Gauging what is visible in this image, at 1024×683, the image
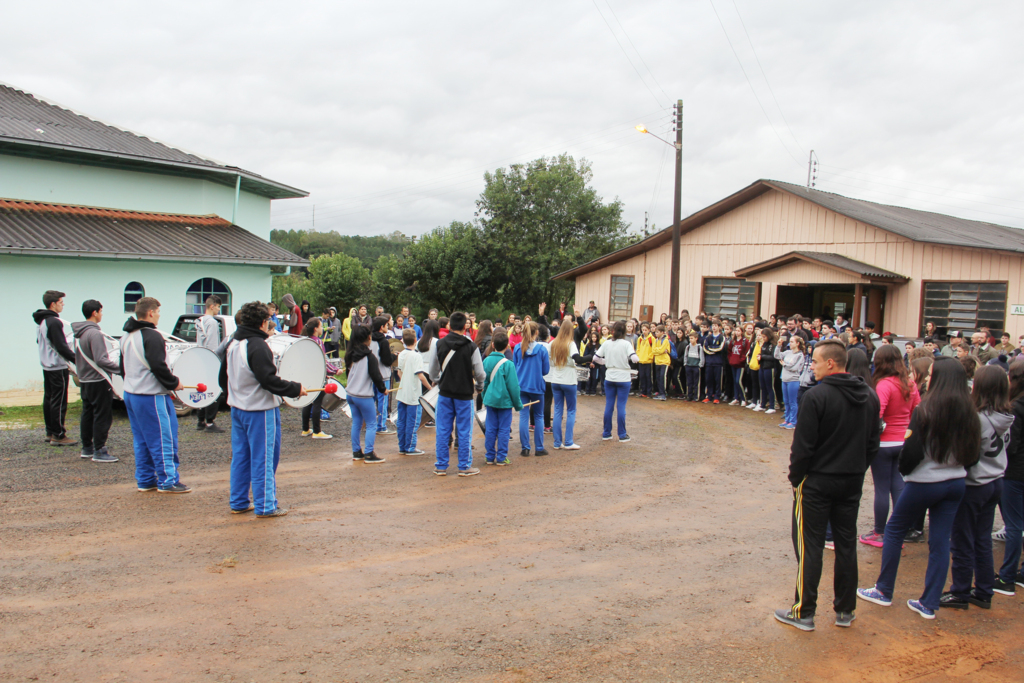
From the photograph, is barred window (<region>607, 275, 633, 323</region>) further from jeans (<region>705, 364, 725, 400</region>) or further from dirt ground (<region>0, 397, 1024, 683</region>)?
dirt ground (<region>0, 397, 1024, 683</region>)

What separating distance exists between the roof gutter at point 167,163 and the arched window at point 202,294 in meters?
3.47

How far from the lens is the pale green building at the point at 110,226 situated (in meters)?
14.7

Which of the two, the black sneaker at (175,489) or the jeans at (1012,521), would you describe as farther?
the black sneaker at (175,489)

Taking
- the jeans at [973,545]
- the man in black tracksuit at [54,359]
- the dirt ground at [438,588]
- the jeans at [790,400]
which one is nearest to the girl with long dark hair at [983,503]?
the jeans at [973,545]

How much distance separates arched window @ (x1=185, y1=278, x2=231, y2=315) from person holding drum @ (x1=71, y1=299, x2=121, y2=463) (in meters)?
9.17

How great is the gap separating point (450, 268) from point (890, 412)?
3173 cm

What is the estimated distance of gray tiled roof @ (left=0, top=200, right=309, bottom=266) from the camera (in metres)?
14.7

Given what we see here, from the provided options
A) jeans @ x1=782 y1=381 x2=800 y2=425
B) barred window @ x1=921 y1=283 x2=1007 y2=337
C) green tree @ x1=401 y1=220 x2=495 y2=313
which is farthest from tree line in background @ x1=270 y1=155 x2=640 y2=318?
jeans @ x1=782 y1=381 x2=800 y2=425

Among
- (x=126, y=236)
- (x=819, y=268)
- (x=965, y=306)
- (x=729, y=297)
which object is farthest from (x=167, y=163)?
(x=965, y=306)

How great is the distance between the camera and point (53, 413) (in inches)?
374

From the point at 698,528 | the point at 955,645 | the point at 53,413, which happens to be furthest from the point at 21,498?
the point at 955,645

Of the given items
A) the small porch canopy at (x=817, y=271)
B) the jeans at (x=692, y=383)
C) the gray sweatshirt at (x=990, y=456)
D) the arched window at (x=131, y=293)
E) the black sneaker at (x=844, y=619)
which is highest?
the small porch canopy at (x=817, y=271)

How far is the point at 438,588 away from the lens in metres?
5.04

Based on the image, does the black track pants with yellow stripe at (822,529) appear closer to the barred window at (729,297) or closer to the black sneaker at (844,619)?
the black sneaker at (844,619)
